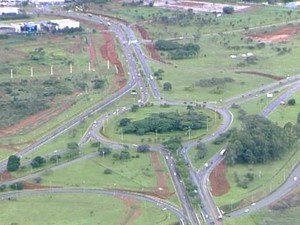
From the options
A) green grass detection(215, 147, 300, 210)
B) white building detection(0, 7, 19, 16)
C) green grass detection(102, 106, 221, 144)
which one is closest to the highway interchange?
green grass detection(215, 147, 300, 210)

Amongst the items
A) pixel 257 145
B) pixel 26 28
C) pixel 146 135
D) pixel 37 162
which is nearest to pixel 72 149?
pixel 37 162

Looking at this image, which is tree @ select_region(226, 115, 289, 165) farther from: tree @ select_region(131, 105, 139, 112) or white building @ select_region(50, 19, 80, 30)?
white building @ select_region(50, 19, 80, 30)

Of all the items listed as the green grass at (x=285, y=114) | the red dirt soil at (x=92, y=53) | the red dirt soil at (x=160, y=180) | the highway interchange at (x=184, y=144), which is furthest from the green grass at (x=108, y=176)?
the red dirt soil at (x=92, y=53)

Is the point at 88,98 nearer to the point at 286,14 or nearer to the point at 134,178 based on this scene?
the point at 134,178

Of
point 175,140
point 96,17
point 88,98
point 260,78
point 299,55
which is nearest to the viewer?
point 175,140

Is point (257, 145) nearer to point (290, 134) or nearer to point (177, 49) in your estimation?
point (290, 134)

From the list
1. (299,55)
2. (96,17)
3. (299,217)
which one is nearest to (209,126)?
(299,217)
